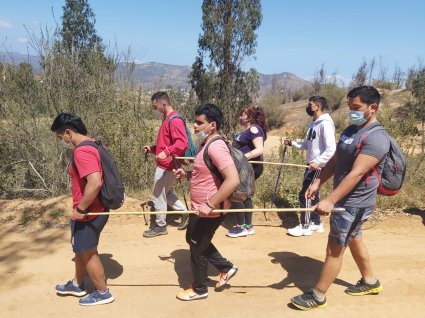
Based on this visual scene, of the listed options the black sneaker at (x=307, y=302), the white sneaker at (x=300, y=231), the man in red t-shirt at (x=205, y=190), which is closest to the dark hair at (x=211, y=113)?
the man in red t-shirt at (x=205, y=190)

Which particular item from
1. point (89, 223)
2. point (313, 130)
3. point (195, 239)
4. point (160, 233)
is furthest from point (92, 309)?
point (313, 130)

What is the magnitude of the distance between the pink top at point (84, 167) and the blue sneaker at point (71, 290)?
84 centimetres

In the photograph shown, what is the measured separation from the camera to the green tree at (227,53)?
17250 mm

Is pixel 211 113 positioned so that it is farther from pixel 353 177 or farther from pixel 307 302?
pixel 307 302

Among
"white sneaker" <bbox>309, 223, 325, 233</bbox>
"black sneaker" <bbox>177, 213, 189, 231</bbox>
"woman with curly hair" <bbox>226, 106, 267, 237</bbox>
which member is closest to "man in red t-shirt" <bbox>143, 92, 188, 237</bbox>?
"black sneaker" <bbox>177, 213, 189, 231</bbox>

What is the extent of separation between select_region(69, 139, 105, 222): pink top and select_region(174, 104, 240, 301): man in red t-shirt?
0.83 m

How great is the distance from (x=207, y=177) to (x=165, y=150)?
1696 millimetres

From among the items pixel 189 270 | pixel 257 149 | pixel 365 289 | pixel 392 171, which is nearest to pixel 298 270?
pixel 365 289

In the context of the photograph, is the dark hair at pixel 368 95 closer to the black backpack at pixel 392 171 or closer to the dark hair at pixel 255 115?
the black backpack at pixel 392 171

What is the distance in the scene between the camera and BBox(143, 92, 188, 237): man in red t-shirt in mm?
4918

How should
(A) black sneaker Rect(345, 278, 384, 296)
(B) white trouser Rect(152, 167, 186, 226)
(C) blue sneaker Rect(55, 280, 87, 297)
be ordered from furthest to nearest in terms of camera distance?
(B) white trouser Rect(152, 167, 186, 226) → (A) black sneaker Rect(345, 278, 384, 296) → (C) blue sneaker Rect(55, 280, 87, 297)

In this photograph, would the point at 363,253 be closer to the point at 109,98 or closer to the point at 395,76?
the point at 109,98

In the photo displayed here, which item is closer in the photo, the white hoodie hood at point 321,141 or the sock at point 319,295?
the sock at point 319,295

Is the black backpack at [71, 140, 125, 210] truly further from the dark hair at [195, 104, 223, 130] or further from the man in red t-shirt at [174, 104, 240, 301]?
the dark hair at [195, 104, 223, 130]
